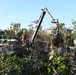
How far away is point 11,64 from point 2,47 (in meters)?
2.59

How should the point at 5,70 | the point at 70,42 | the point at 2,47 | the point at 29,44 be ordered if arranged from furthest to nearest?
the point at 70,42
the point at 29,44
the point at 2,47
the point at 5,70

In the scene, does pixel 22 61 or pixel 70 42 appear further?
pixel 70 42

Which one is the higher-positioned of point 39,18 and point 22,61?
point 39,18

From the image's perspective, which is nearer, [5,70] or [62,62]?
[5,70]

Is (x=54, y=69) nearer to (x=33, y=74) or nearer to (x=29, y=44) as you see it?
(x=33, y=74)

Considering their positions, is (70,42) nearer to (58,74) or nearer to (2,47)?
(2,47)

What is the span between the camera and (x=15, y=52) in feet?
44.7

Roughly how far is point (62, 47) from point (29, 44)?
9.05 ft

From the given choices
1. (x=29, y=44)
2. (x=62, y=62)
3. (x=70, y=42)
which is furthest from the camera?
(x=70, y=42)

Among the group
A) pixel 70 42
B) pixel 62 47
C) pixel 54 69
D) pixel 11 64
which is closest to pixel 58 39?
pixel 62 47

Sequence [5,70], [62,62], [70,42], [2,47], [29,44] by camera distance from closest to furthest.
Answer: [5,70]
[62,62]
[2,47]
[29,44]
[70,42]

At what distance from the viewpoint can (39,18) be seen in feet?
49.0

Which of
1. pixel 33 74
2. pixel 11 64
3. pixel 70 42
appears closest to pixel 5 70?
pixel 11 64

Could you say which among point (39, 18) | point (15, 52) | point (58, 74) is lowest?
point (58, 74)
